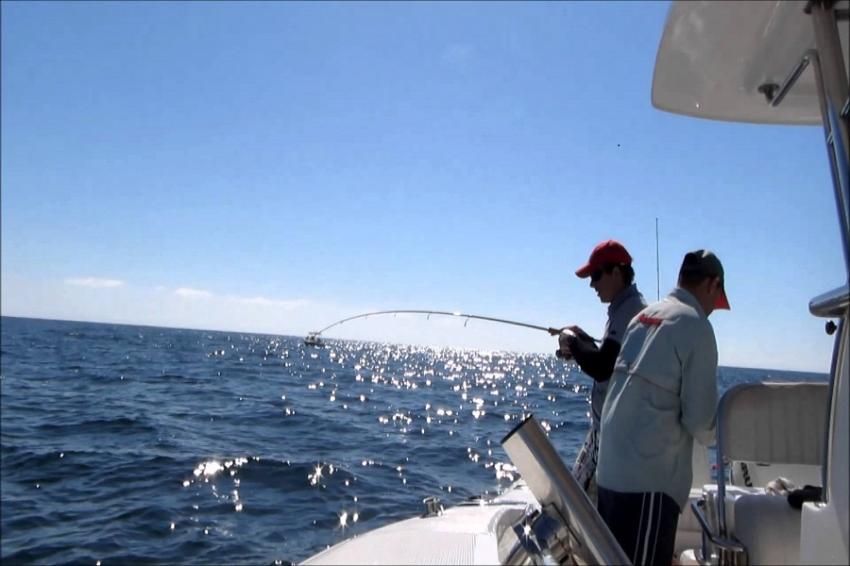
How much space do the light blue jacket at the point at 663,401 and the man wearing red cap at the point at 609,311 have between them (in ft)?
1.24

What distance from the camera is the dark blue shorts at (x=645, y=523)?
5.80 ft

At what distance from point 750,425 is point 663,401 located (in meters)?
0.23

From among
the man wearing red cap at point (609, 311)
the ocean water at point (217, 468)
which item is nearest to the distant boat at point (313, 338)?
the ocean water at point (217, 468)

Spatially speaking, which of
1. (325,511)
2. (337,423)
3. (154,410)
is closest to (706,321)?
(325,511)

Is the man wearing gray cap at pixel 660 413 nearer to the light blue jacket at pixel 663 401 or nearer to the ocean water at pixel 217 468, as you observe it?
the light blue jacket at pixel 663 401

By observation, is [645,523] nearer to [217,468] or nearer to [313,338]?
[217,468]

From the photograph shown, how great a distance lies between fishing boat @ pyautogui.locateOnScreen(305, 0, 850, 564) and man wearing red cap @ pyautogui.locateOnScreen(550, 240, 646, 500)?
21.9 inches

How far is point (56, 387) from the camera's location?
1366cm

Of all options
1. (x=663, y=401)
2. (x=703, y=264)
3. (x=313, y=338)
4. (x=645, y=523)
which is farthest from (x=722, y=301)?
(x=313, y=338)

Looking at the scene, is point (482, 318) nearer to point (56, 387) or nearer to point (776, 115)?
point (776, 115)

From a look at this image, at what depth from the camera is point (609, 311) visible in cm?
241

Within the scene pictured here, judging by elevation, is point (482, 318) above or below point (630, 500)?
above

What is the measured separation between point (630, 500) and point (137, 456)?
6.94m

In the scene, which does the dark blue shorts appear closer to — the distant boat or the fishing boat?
the fishing boat
